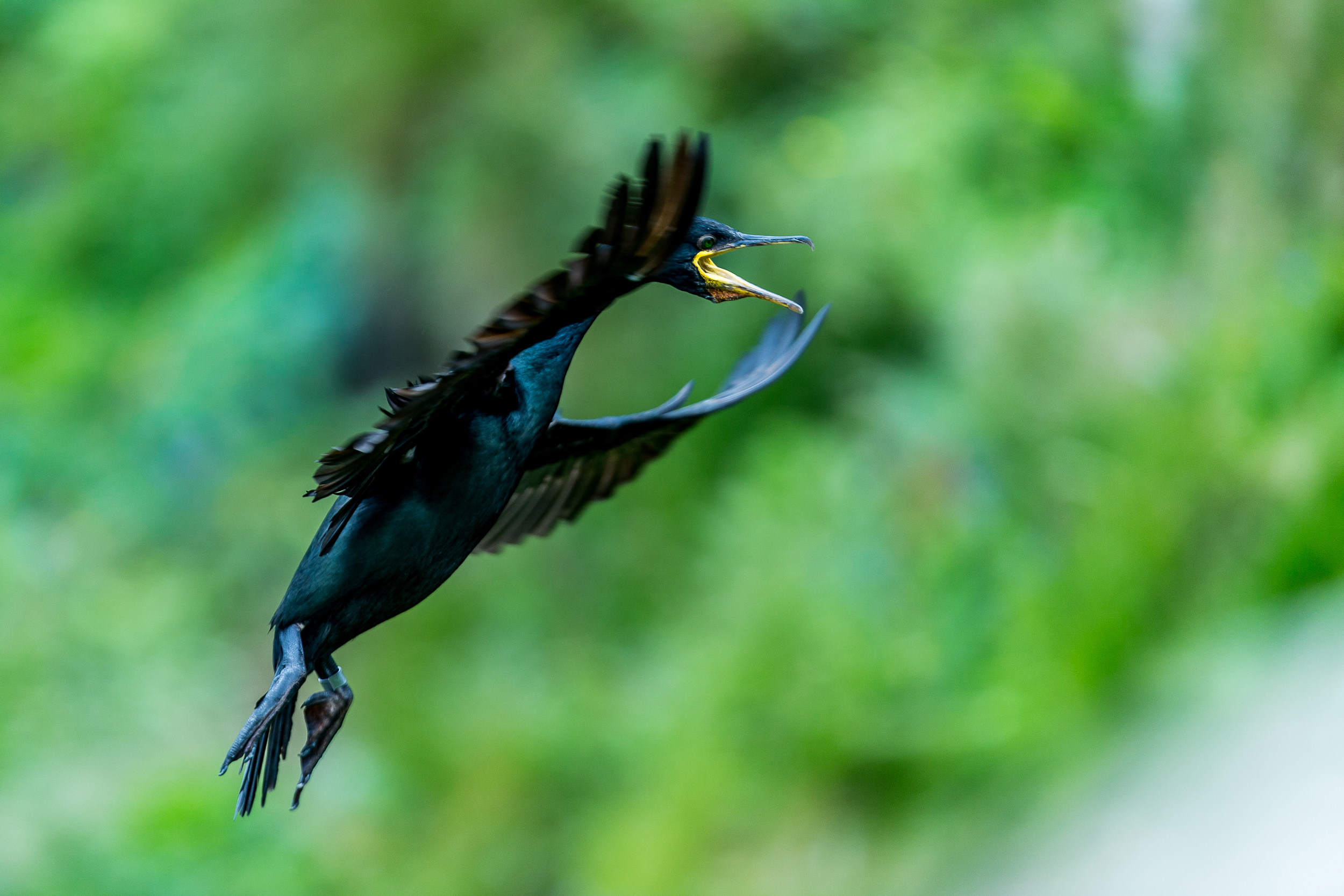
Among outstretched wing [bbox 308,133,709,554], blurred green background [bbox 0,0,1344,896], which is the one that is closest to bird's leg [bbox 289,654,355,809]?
outstretched wing [bbox 308,133,709,554]

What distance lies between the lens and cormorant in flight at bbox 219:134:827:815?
2.13 feet

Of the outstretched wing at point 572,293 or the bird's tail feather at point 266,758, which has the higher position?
the outstretched wing at point 572,293

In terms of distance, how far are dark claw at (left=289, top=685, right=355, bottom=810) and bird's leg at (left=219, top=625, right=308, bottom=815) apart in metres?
0.01

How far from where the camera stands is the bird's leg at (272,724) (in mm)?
700

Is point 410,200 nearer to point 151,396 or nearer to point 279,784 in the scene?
point 151,396

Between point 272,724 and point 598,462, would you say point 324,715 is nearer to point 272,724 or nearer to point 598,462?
point 272,724

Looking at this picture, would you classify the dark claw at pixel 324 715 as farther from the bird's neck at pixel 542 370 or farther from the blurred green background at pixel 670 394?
the blurred green background at pixel 670 394

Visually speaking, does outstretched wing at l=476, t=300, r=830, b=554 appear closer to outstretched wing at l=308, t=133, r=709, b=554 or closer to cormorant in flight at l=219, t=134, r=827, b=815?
cormorant in flight at l=219, t=134, r=827, b=815

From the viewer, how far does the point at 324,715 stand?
2.63ft

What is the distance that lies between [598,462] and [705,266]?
369mm

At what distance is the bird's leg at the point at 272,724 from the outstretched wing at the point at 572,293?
0.33ft

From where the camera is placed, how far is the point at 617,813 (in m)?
3.36

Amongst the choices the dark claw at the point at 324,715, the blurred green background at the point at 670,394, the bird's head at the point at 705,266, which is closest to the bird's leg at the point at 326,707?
the dark claw at the point at 324,715

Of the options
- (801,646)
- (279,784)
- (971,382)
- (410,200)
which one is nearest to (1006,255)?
(971,382)
